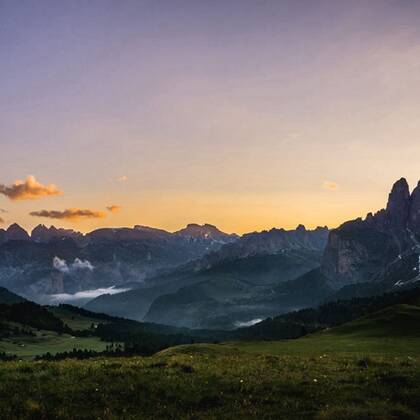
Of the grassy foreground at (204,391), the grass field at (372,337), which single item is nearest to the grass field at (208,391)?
the grassy foreground at (204,391)

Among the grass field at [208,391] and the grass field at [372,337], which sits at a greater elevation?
the grass field at [208,391]

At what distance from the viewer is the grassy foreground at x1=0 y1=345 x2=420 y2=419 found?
22.7m

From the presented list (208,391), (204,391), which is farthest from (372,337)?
(204,391)

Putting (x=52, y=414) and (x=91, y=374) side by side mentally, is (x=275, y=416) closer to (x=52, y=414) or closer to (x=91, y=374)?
(x=52, y=414)

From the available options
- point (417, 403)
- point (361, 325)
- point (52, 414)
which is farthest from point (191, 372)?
point (361, 325)

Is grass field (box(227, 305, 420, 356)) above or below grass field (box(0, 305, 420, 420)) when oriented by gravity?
below

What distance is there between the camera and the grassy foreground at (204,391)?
22.7 m

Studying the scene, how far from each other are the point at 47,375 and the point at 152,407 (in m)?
8.64

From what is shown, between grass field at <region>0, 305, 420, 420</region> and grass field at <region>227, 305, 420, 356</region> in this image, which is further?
grass field at <region>227, 305, 420, 356</region>

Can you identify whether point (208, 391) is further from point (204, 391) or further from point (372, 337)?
point (372, 337)

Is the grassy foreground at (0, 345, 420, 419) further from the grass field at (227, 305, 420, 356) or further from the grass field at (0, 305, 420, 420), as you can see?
the grass field at (227, 305, 420, 356)

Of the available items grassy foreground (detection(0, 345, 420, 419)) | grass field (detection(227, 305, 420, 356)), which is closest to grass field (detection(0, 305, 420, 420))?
grassy foreground (detection(0, 345, 420, 419))

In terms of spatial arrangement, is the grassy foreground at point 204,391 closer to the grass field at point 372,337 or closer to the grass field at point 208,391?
the grass field at point 208,391

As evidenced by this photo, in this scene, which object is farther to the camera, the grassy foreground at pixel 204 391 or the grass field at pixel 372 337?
the grass field at pixel 372 337
